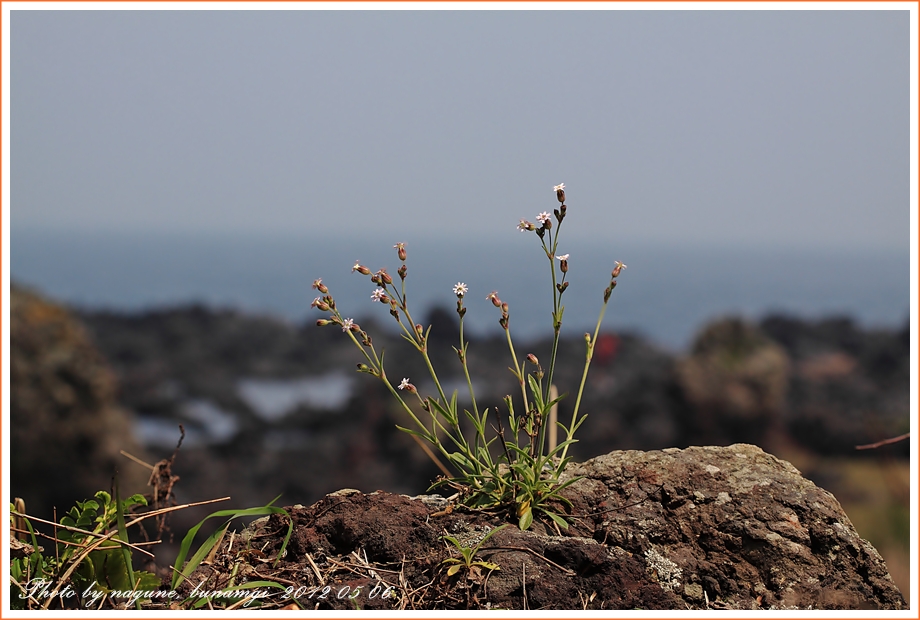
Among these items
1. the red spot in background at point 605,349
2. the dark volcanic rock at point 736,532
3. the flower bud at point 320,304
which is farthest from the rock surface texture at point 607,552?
the red spot in background at point 605,349

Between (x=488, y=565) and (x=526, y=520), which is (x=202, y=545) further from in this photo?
(x=526, y=520)

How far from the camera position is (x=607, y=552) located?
2486mm

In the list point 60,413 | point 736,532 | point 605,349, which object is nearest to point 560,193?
point 736,532

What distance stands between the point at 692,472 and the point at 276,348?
9.70 m

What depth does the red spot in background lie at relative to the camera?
10.6 metres

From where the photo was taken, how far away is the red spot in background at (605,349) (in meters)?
10.6

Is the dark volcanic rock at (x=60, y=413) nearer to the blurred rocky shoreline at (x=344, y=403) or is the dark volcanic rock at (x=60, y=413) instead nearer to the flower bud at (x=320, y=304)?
the blurred rocky shoreline at (x=344, y=403)

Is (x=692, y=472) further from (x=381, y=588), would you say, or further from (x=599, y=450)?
(x=599, y=450)

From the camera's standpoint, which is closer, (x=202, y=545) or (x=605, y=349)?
(x=202, y=545)

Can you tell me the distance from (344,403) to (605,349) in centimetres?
400

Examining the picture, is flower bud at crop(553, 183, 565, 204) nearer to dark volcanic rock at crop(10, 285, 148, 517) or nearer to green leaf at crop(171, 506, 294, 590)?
green leaf at crop(171, 506, 294, 590)

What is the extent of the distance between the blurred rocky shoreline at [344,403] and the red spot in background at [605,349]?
4cm

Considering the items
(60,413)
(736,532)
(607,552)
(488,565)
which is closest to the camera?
(488,565)

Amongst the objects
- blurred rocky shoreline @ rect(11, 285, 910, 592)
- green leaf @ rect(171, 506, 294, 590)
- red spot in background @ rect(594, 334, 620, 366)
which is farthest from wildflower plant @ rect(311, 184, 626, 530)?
red spot in background @ rect(594, 334, 620, 366)
